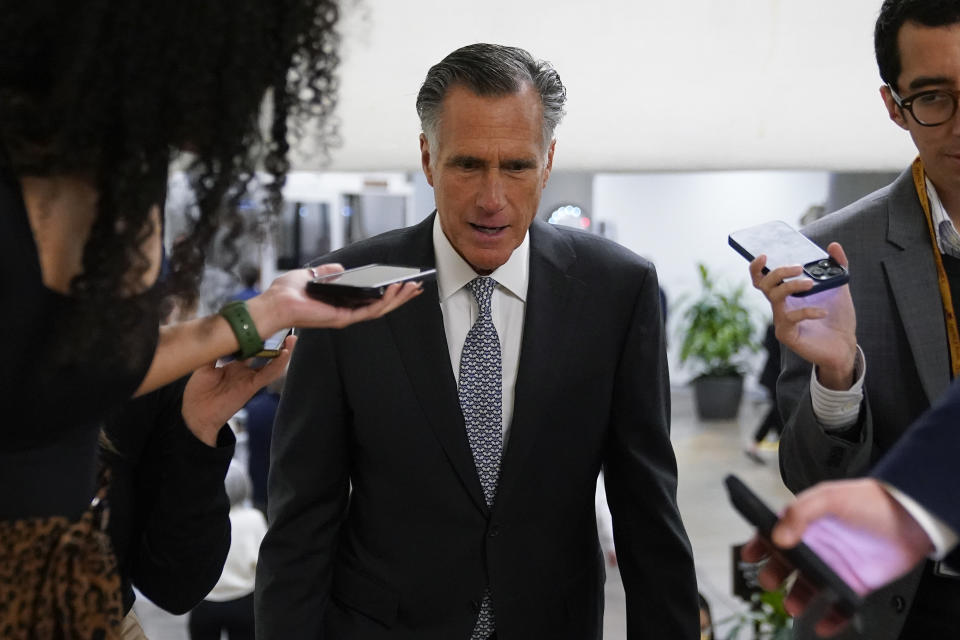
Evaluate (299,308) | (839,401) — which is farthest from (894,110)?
(299,308)

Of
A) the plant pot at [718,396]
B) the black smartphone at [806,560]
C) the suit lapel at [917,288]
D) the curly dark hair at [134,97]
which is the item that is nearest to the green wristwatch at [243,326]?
the curly dark hair at [134,97]

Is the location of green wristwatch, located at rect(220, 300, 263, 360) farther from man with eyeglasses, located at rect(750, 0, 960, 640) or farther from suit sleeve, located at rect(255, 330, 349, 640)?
man with eyeglasses, located at rect(750, 0, 960, 640)

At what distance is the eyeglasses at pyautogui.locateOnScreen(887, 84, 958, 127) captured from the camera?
168 centimetres

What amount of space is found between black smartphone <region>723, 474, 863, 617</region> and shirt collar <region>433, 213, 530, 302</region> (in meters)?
0.90

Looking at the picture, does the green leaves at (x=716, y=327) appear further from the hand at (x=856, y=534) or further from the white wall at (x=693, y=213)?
the hand at (x=856, y=534)

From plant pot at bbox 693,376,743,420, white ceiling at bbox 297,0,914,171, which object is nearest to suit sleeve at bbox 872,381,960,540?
white ceiling at bbox 297,0,914,171

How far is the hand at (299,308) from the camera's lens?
128 cm

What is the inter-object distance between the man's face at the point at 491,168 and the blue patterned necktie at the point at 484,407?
0.16m

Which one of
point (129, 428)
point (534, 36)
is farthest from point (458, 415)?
point (534, 36)

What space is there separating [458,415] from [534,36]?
750 millimetres

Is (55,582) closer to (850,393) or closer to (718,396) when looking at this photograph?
(850,393)

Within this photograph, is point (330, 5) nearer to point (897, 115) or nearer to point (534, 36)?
point (534, 36)

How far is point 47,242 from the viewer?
1105mm

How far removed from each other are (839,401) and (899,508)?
0.71 metres
